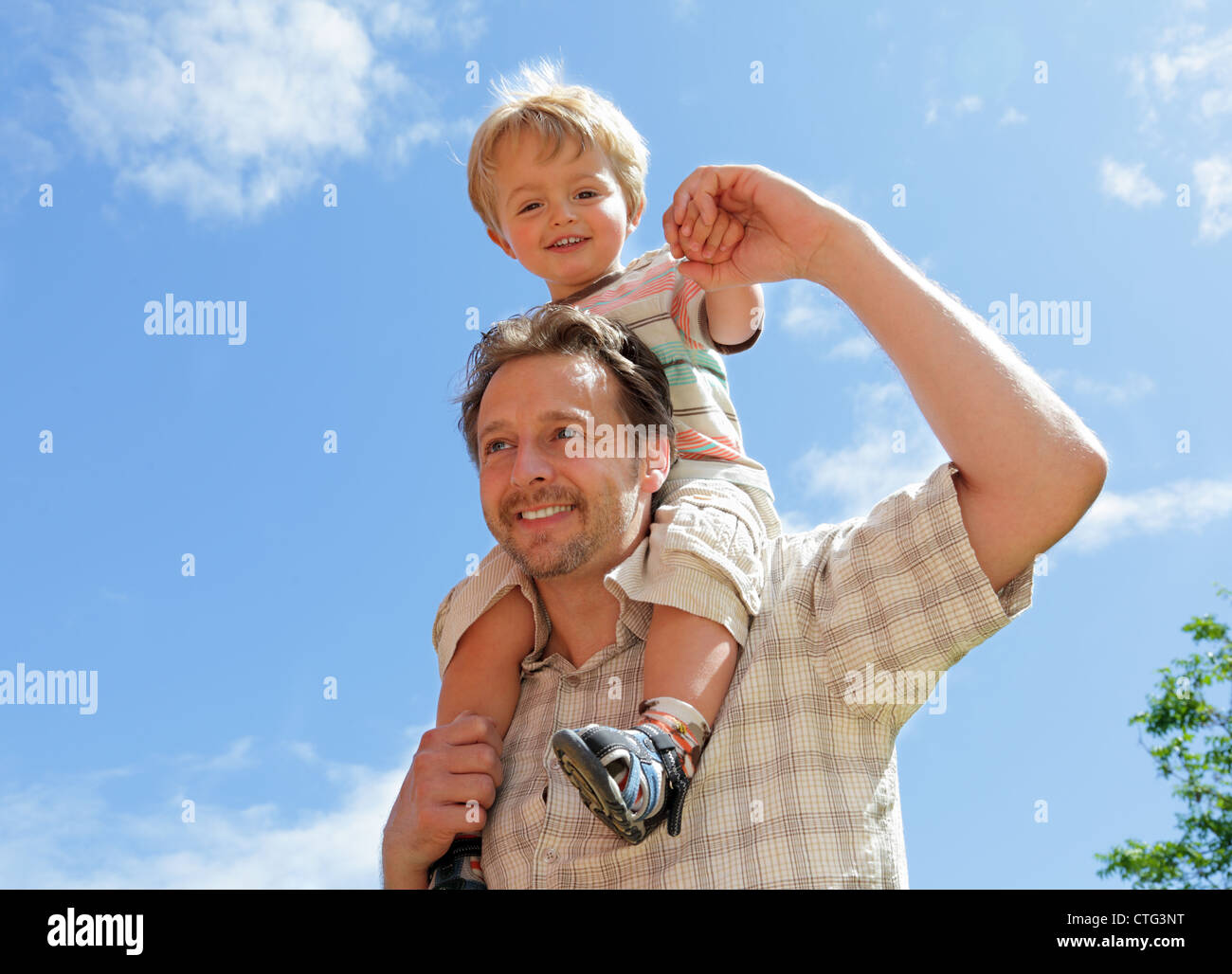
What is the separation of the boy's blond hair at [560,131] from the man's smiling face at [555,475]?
110 centimetres

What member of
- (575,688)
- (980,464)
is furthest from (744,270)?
(575,688)

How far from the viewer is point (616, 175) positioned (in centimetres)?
413

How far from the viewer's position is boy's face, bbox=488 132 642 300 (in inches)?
156

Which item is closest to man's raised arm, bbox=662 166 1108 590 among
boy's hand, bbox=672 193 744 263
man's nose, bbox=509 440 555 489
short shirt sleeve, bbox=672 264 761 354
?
boy's hand, bbox=672 193 744 263

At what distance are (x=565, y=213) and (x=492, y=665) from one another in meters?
1.60

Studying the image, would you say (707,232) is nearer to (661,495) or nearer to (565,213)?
(661,495)

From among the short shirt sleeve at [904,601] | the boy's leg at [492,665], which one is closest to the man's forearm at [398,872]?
the boy's leg at [492,665]

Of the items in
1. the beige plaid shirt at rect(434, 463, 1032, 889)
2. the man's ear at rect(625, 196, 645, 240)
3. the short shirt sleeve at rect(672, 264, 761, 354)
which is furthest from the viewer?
the man's ear at rect(625, 196, 645, 240)

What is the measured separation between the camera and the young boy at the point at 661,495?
2.59 m

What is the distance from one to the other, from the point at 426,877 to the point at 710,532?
3.87ft

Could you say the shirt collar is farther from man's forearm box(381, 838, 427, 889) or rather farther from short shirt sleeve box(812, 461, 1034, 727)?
man's forearm box(381, 838, 427, 889)

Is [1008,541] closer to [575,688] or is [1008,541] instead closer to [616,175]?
[575,688]

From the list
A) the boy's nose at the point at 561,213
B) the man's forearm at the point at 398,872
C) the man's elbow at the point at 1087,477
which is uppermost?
the boy's nose at the point at 561,213

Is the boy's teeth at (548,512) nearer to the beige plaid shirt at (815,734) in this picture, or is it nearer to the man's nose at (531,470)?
the man's nose at (531,470)
